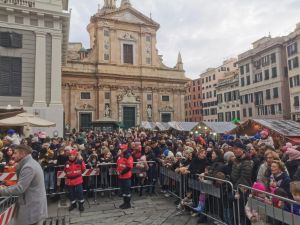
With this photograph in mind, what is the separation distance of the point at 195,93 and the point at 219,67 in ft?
38.4

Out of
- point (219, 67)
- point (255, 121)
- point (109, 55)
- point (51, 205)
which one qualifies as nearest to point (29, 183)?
point (51, 205)

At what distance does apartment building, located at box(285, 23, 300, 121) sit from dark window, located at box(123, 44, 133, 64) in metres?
21.1

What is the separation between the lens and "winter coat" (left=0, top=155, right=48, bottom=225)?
14.6 feet

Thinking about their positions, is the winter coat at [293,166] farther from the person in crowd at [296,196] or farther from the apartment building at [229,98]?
the apartment building at [229,98]

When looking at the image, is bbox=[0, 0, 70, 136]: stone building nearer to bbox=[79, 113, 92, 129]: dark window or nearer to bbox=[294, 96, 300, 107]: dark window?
bbox=[79, 113, 92, 129]: dark window

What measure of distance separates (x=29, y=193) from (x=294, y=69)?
Result: 1616 inches

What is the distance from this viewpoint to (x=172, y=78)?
4131cm

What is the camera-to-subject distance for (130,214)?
300 inches

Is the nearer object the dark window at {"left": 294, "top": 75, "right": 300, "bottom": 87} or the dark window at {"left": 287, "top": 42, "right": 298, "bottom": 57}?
the dark window at {"left": 294, "top": 75, "right": 300, "bottom": 87}

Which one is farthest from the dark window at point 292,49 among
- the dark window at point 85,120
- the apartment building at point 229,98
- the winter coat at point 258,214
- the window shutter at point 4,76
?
the winter coat at point 258,214

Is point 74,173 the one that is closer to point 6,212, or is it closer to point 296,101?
point 6,212

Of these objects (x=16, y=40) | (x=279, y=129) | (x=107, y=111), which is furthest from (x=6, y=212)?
(x=107, y=111)

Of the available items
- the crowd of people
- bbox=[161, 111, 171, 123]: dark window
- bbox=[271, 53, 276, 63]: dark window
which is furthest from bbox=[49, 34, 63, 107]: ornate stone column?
bbox=[271, 53, 276, 63]: dark window

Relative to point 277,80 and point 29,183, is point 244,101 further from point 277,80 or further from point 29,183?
point 29,183
